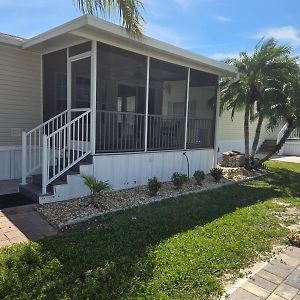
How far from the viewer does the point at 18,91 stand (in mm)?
7777

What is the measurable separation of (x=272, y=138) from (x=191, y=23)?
1343cm

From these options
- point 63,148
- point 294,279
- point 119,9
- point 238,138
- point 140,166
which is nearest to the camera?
→ point 294,279

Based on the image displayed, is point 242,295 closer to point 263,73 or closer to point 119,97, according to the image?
point 119,97

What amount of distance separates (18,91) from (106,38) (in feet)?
9.39

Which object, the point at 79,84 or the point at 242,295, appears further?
the point at 79,84

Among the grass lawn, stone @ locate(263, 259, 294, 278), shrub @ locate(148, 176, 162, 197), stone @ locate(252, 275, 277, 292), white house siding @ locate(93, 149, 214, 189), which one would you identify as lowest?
stone @ locate(263, 259, 294, 278)

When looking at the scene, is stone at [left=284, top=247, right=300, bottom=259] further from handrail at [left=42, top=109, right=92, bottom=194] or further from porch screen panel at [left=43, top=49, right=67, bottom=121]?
porch screen panel at [left=43, top=49, right=67, bottom=121]

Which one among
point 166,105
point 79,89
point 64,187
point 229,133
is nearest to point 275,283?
point 64,187

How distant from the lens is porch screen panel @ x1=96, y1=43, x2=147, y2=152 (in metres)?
6.93

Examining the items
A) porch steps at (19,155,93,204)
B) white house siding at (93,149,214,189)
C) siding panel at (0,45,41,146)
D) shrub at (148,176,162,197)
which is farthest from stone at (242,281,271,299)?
siding panel at (0,45,41,146)

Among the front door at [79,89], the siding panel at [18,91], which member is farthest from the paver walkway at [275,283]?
the siding panel at [18,91]

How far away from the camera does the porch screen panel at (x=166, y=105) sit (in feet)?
26.8

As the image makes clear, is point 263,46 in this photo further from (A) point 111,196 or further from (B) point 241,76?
(A) point 111,196

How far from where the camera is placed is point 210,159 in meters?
10.2
